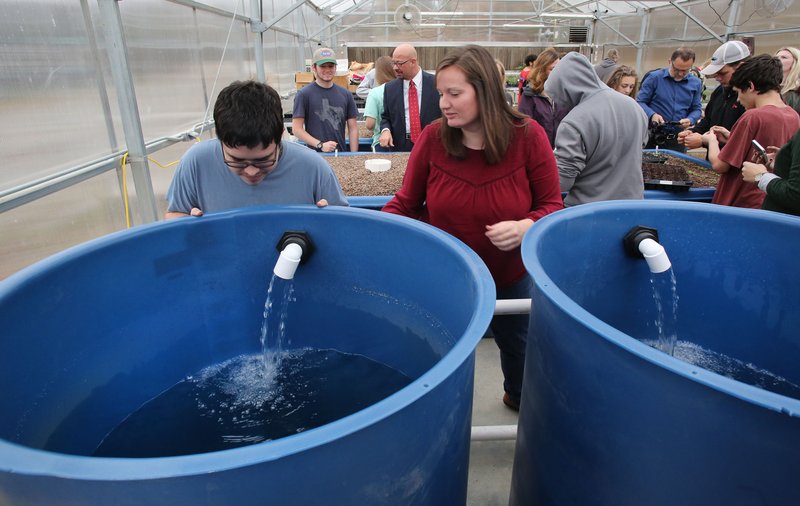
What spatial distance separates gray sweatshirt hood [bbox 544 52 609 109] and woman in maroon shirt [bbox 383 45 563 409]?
0.62 meters

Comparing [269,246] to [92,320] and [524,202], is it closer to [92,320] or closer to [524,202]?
[92,320]

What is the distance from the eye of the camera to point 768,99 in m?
2.02

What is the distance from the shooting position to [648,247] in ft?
3.64

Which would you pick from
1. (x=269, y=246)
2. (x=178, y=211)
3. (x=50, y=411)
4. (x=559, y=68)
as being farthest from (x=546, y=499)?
(x=559, y=68)

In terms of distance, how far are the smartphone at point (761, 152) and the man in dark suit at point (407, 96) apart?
5.32 ft

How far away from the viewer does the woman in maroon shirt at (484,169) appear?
1.21 metres

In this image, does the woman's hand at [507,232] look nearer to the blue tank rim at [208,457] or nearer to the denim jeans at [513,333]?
the denim jeans at [513,333]

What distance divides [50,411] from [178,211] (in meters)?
0.56

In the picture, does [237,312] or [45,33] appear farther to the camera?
[45,33]

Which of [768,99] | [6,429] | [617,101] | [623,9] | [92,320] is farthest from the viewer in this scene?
[623,9]

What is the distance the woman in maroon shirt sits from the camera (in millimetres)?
1206

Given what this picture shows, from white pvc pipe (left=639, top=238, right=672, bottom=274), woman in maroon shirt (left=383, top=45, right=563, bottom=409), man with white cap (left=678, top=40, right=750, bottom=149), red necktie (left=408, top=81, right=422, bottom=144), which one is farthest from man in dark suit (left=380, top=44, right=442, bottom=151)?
white pvc pipe (left=639, top=238, right=672, bottom=274)

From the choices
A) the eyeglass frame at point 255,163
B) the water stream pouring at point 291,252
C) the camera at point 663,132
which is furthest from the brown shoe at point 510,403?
the camera at point 663,132

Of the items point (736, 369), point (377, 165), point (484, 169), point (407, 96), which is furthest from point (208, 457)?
point (407, 96)
